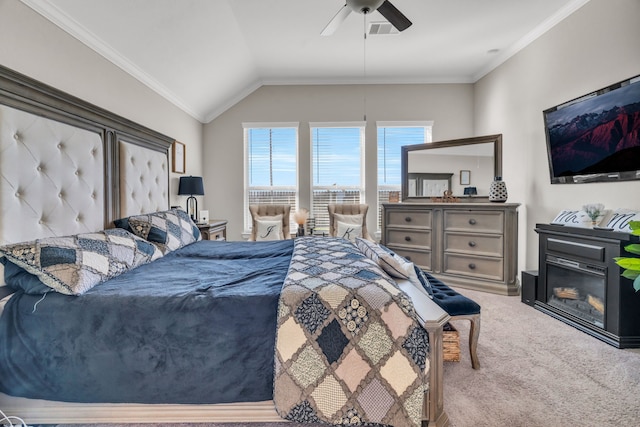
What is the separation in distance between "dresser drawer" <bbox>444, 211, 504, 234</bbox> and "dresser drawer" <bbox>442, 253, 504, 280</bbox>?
1.16ft

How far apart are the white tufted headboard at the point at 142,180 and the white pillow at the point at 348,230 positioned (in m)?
2.27

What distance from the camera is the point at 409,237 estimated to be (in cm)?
429

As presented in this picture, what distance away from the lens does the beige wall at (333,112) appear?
4898 mm

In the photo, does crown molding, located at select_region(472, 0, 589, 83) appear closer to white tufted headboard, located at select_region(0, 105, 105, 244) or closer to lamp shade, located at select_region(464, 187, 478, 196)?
lamp shade, located at select_region(464, 187, 478, 196)

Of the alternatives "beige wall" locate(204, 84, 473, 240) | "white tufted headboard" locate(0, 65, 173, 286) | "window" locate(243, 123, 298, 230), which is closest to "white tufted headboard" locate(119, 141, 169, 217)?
"white tufted headboard" locate(0, 65, 173, 286)

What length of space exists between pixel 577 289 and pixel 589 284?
6.2 inches

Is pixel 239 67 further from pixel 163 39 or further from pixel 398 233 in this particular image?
pixel 398 233

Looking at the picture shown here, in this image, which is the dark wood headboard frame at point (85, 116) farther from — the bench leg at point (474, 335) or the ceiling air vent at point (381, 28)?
the bench leg at point (474, 335)

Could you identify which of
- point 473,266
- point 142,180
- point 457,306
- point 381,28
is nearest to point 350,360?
point 457,306

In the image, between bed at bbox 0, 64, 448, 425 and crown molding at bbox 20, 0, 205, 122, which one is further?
crown molding at bbox 20, 0, 205, 122

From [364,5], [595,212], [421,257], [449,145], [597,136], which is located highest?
[364,5]

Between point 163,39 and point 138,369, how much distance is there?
112 inches

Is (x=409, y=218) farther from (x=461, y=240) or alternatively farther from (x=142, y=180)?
(x=142, y=180)

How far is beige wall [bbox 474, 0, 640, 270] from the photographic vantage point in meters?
2.57
